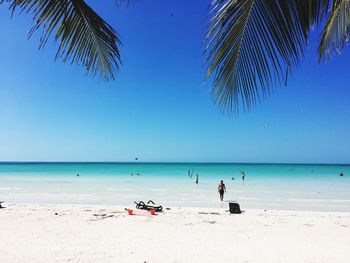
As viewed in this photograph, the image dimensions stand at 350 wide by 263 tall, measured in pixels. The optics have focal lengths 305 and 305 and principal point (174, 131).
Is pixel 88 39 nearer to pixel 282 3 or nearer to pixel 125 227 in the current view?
pixel 282 3

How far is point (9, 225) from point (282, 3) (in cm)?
1304

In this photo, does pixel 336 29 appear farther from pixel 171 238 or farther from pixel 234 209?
pixel 234 209

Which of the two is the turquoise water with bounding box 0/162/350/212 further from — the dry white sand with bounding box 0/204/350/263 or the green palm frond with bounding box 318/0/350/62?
the green palm frond with bounding box 318/0/350/62

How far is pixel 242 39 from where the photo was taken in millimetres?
1978

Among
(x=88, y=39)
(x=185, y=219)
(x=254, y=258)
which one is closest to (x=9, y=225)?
(x=185, y=219)

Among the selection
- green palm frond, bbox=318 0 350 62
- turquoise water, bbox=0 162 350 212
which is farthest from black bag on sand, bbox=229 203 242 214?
green palm frond, bbox=318 0 350 62

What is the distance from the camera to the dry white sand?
25.8 feet

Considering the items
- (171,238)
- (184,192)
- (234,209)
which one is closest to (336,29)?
(171,238)

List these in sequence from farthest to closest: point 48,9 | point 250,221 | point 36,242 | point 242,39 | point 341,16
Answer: point 250,221
point 36,242
point 341,16
point 48,9
point 242,39

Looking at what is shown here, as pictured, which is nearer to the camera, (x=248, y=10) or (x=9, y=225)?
(x=248, y=10)

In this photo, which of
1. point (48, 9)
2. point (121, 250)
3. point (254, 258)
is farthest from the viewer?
point (121, 250)

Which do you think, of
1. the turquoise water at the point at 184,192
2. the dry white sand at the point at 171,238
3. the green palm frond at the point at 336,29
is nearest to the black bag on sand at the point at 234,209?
the dry white sand at the point at 171,238

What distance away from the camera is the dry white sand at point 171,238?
7.85 meters

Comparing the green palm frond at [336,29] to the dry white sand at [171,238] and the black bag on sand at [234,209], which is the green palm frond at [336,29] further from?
the black bag on sand at [234,209]
